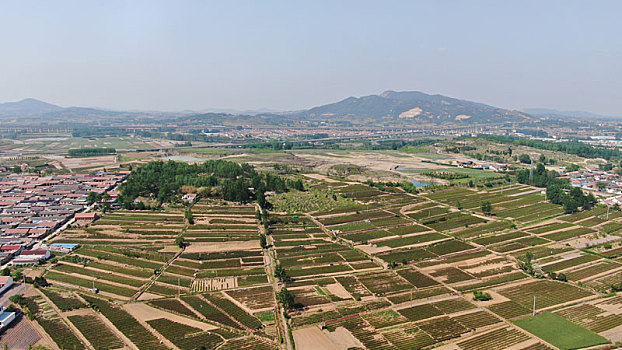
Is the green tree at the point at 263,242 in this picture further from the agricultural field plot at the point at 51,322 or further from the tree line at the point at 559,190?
the tree line at the point at 559,190

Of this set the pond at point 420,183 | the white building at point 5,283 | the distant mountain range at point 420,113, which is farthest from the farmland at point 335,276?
the distant mountain range at point 420,113

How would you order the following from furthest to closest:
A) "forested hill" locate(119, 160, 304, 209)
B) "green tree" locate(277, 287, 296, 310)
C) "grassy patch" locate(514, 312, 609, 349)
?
"forested hill" locate(119, 160, 304, 209), "green tree" locate(277, 287, 296, 310), "grassy patch" locate(514, 312, 609, 349)

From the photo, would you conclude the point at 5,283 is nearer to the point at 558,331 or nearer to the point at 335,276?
the point at 335,276

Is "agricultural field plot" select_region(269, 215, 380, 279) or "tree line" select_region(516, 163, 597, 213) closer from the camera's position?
"agricultural field plot" select_region(269, 215, 380, 279)

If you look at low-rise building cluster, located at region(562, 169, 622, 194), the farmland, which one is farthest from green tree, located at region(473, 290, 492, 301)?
low-rise building cluster, located at region(562, 169, 622, 194)

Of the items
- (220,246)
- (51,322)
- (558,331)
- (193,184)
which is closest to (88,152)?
(193,184)

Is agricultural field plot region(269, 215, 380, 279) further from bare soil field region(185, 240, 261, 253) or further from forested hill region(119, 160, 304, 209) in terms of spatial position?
forested hill region(119, 160, 304, 209)

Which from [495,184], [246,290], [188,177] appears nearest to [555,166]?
[495,184]
